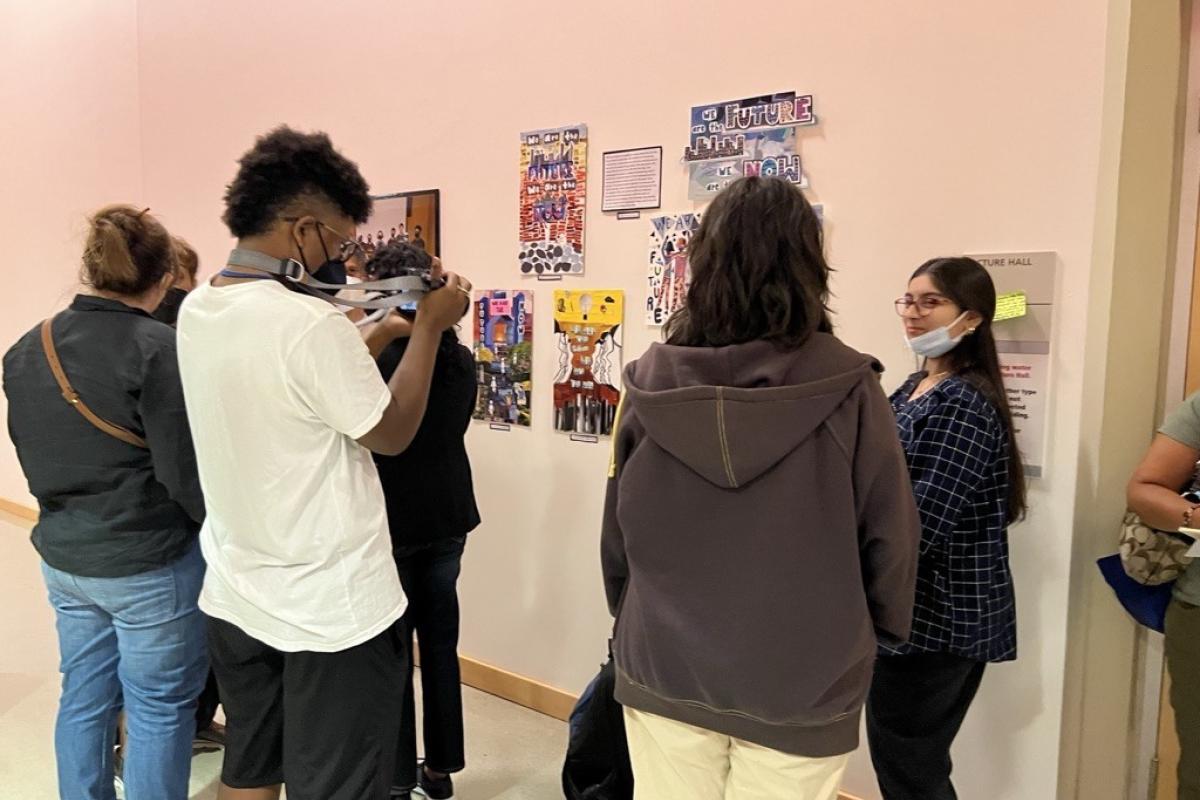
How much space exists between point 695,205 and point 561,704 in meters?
1.75

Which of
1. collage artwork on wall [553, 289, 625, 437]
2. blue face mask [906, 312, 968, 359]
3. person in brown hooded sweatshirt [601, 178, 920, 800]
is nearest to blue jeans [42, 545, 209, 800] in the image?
person in brown hooded sweatshirt [601, 178, 920, 800]

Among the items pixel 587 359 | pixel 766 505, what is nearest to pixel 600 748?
pixel 766 505

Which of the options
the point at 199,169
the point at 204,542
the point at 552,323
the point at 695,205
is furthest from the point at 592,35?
the point at 199,169

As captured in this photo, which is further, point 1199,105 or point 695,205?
point 695,205

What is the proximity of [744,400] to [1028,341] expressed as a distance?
1.15m

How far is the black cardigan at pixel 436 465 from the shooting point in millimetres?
1896

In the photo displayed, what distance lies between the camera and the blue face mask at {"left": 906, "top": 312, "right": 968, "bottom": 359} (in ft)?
5.57

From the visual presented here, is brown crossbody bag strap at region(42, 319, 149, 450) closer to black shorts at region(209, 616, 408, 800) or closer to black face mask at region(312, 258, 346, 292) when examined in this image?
black shorts at region(209, 616, 408, 800)

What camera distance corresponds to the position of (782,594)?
113cm

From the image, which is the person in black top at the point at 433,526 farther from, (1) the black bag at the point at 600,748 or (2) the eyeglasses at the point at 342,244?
(1) the black bag at the point at 600,748

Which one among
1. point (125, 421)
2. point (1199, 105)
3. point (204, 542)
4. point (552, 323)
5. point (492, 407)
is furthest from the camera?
point (492, 407)

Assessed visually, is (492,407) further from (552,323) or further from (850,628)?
(850,628)

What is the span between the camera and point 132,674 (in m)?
1.74

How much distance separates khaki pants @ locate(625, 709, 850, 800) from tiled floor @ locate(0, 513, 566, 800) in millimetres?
1183
